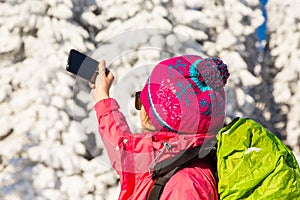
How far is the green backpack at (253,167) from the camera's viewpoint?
5.70ft

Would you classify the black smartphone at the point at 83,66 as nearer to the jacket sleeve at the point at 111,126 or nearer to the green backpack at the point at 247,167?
the jacket sleeve at the point at 111,126

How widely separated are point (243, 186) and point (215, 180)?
0.18 meters

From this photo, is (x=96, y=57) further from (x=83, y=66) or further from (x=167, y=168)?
(x=167, y=168)

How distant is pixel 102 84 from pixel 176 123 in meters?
0.39

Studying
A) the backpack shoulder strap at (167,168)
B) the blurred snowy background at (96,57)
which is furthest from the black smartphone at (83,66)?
the blurred snowy background at (96,57)

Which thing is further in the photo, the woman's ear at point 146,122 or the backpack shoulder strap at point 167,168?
the woman's ear at point 146,122

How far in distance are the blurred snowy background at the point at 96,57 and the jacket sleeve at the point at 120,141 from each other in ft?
5.86

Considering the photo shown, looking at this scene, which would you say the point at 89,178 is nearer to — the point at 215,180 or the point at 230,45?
the point at 230,45

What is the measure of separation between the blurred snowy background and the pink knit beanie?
1905 mm

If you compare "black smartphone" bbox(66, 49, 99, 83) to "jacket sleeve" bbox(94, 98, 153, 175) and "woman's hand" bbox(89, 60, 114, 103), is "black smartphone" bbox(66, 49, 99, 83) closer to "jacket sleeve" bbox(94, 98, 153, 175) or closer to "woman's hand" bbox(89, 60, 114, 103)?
"woman's hand" bbox(89, 60, 114, 103)

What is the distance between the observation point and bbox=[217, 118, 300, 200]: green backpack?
1.74 metres

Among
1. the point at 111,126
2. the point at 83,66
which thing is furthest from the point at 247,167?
the point at 83,66

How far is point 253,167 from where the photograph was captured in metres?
1.77

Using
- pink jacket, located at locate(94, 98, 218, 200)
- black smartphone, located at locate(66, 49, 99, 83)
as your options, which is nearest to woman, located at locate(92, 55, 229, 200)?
pink jacket, located at locate(94, 98, 218, 200)
